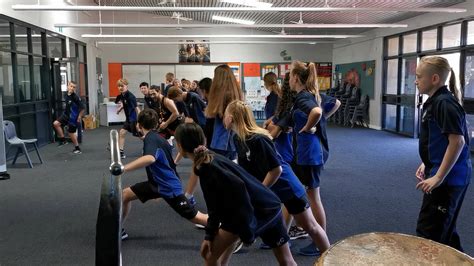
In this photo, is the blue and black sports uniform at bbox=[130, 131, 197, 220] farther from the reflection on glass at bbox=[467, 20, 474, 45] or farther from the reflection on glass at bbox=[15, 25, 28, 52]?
the reflection on glass at bbox=[467, 20, 474, 45]

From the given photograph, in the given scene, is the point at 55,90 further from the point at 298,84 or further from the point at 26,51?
the point at 298,84

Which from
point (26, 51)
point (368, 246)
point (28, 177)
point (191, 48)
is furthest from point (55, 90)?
point (368, 246)

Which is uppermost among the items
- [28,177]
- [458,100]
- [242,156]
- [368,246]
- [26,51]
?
[26,51]

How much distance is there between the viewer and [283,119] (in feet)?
10.6

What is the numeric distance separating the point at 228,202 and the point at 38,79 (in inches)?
350

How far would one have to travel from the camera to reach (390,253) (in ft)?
5.10

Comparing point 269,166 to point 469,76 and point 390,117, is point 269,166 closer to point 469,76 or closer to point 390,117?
point 469,76

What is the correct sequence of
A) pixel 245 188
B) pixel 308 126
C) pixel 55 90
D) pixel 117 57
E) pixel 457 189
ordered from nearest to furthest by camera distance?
pixel 245 188
pixel 457 189
pixel 308 126
pixel 55 90
pixel 117 57

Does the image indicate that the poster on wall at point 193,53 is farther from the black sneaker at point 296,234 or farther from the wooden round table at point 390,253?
the wooden round table at point 390,253

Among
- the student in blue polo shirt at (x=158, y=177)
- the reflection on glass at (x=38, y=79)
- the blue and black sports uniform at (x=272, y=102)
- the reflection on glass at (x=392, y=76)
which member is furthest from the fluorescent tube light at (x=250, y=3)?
the student in blue polo shirt at (x=158, y=177)

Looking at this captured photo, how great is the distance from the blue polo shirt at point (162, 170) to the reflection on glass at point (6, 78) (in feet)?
18.9

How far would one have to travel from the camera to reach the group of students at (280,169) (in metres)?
2.12

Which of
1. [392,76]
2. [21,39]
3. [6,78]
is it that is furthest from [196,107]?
[392,76]

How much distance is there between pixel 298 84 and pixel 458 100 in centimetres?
115
